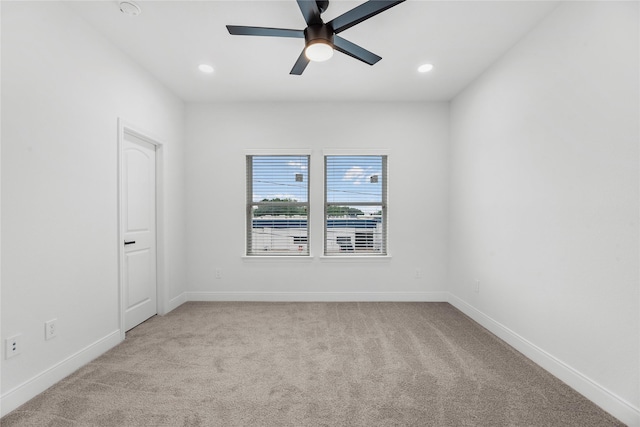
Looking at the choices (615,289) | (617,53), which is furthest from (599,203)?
(617,53)

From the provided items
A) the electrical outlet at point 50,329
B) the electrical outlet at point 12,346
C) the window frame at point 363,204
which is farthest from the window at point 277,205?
the electrical outlet at point 12,346

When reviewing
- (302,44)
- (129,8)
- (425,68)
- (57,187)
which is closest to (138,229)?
(57,187)

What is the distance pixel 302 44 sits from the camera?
8.27ft

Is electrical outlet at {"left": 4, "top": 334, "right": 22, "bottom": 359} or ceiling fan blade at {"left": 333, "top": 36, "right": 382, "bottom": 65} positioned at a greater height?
ceiling fan blade at {"left": 333, "top": 36, "right": 382, "bottom": 65}

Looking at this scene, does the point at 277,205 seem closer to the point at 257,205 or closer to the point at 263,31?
the point at 257,205

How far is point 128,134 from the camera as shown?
2814mm

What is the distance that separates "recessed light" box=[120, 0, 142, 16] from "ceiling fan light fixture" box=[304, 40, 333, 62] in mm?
1313

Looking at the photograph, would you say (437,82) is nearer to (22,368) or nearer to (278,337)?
(278,337)

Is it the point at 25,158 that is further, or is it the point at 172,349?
the point at 172,349

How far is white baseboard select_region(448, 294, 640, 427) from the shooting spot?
1606 mm

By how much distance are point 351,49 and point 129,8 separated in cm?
168

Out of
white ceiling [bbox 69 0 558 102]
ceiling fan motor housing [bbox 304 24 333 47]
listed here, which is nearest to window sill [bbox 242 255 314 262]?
white ceiling [bbox 69 0 558 102]

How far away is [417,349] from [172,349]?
2.18 m

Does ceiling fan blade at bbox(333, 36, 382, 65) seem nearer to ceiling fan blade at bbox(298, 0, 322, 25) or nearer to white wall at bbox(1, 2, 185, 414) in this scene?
ceiling fan blade at bbox(298, 0, 322, 25)
